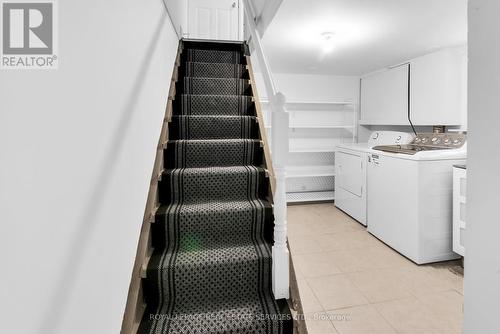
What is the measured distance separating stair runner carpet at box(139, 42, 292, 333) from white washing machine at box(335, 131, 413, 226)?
226cm

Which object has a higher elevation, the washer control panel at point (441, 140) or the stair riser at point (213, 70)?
the stair riser at point (213, 70)

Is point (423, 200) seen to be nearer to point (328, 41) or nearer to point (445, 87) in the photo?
point (445, 87)

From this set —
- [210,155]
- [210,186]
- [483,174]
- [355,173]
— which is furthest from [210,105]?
[355,173]

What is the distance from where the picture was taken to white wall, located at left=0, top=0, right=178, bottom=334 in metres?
0.55

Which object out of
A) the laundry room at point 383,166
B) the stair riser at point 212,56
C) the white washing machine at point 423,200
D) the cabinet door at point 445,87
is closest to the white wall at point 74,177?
the laundry room at point 383,166

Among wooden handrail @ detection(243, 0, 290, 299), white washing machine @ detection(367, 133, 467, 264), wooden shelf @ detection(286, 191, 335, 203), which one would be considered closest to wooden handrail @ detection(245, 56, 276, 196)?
wooden handrail @ detection(243, 0, 290, 299)

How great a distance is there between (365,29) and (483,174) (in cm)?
218

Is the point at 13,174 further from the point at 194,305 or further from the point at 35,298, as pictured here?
the point at 194,305

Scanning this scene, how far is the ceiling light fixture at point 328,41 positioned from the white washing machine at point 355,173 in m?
1.43

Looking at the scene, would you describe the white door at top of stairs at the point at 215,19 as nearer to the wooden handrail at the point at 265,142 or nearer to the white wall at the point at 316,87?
the white wall at the point at 316,87

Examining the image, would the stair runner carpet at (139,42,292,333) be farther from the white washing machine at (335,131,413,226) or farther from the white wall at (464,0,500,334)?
the white washing machine at (335,131,413,226)

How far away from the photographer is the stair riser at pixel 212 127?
210cm

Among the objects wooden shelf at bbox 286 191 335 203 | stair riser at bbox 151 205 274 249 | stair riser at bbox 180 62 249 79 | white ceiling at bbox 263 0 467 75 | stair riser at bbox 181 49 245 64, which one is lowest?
wooden shelf at bbox 286 191 335 203

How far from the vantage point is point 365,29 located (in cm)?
254
